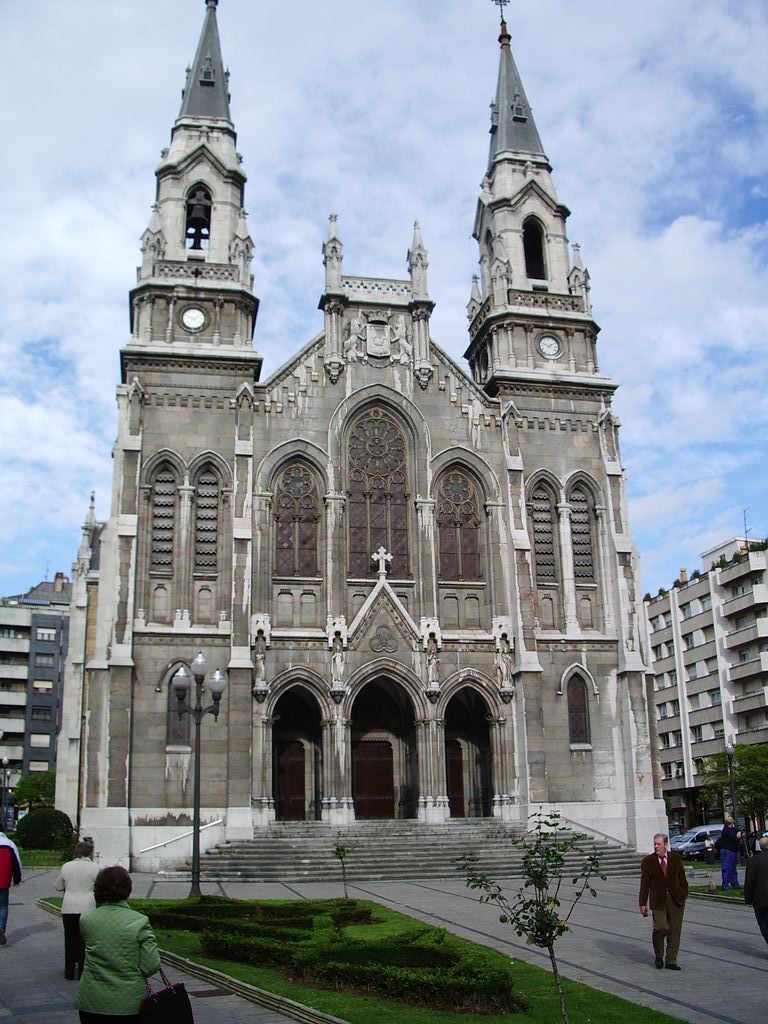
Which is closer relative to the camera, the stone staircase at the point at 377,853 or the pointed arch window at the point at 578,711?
the stone staircase at the point at 377,853

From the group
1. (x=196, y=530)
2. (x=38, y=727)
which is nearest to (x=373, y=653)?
(x=196, y=530)

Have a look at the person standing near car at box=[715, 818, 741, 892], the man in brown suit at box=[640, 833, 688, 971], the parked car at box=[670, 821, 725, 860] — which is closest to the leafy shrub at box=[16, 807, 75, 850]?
the person standing near car at box=[715, 818, 741, 892]

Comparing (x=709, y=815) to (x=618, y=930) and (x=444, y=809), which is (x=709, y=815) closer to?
(x=444, y=809)

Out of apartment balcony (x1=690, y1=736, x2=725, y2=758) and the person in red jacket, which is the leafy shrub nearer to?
the person in red jacket

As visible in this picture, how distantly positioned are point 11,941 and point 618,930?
33.0 feet

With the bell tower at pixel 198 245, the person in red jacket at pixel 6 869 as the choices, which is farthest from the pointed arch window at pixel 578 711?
the person in red jacket at pixel 6 869

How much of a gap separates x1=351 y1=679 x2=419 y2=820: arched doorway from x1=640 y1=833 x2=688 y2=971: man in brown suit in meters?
21.5

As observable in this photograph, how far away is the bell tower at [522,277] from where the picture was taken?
40.9 metres

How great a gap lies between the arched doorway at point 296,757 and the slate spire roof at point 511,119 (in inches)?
949

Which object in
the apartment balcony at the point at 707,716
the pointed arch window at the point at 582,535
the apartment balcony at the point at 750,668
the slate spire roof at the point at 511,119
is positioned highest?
the slate spire roof at the point at 511,119

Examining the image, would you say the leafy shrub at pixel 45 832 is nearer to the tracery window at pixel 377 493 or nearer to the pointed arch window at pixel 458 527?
the tracery window at pixel 377 493

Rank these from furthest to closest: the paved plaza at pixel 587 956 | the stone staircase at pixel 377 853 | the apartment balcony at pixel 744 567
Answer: the apartment balcony at pixel 744 567 → the stone staircase at pixel 377 853 → the paved plaza at pixel 587 956

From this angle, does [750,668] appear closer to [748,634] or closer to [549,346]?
[748,634]

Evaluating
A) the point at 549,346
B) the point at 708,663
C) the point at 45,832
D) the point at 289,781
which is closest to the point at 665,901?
the point at 289,781
